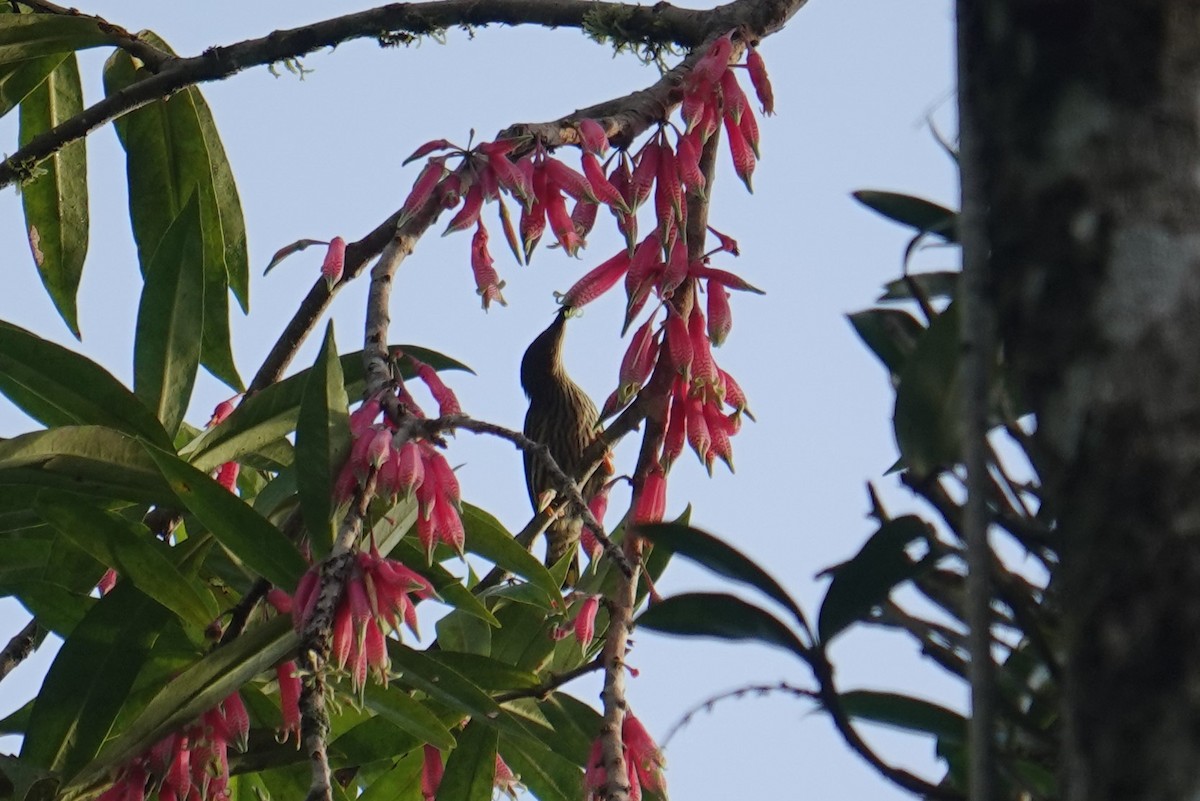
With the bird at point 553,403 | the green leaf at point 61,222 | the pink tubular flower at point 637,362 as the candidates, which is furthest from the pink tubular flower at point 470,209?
the bird at point 553,403

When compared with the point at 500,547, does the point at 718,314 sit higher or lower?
higher

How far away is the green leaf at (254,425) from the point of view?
1.68 metres

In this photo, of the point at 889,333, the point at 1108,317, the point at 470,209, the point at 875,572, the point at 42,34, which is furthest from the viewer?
the point at 42,34

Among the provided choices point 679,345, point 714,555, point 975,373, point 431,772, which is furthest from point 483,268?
point 975,373

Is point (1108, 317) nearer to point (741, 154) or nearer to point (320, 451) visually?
point (320, 451)

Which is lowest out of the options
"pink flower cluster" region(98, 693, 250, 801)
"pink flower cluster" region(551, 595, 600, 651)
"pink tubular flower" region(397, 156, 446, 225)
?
"pink flower cluster" region(98, 693, 250, 801)

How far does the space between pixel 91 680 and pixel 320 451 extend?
472 mm

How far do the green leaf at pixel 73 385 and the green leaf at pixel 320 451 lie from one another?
1.28 feet

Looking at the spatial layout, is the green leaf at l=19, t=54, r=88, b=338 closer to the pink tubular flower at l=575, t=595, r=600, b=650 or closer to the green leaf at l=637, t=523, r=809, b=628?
the pink tubular flower at l=575, t=595, r=600, b=650

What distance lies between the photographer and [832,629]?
721mm

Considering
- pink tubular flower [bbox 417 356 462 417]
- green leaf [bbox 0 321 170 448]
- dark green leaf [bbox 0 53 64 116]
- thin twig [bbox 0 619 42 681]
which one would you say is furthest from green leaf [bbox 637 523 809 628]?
dark green leaf [bbox 0 53 64 116]

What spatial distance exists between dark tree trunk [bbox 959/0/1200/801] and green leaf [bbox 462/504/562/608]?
1.11m

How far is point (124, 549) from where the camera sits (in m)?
1.54

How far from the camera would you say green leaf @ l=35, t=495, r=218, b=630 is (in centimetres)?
153
